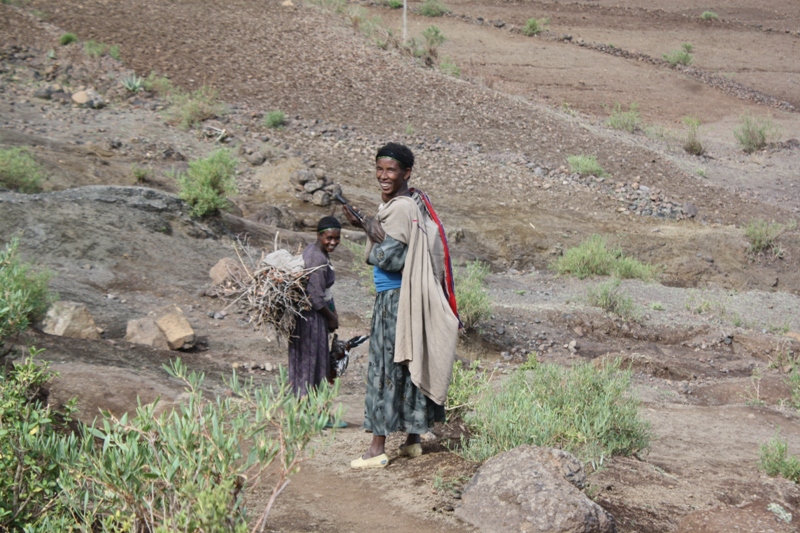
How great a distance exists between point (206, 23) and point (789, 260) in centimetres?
1378

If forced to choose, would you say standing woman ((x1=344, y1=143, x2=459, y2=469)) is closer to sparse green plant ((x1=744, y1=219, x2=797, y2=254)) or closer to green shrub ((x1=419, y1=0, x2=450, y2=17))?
sparse green plant ((x1=744, y1=219, x2=797, y2=254))

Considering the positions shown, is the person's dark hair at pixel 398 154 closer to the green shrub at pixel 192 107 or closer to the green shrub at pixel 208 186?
the green shrub at pixel 208 186

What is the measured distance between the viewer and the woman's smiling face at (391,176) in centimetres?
367

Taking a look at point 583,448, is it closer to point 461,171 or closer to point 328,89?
point 461,171

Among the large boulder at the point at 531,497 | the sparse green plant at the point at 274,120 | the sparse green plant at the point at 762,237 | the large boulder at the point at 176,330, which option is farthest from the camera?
the sparse green plant at the point at 274,120

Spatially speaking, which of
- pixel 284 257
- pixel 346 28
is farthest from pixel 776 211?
pixel 284 257

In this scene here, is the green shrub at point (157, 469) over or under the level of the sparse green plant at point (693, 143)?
under

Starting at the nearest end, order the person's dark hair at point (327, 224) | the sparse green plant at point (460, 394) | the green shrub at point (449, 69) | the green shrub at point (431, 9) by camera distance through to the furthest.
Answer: the sparse green plant at point (460, 394) < the person's dark hair at point (327, 224) < the green shrub at point (449, 69) < the green shrub at point (431, 9)

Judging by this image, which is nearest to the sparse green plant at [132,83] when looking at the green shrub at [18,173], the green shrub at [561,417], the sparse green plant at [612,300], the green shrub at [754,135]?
the green shrub at [18,173]

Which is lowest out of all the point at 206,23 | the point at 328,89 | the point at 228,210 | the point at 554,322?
the point at 554,322

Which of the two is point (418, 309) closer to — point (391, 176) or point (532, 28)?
point (391, 176)

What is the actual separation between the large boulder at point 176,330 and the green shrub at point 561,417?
298 centimetres

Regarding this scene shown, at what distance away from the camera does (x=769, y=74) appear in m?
25.5

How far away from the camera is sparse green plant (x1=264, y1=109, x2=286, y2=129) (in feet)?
48.3
